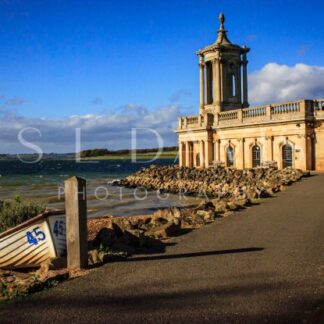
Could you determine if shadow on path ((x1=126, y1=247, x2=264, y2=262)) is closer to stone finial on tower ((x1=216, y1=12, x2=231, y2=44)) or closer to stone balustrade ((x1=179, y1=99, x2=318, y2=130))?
stone balustrade ((x1=179, y1=99, x2=318, y2=130))

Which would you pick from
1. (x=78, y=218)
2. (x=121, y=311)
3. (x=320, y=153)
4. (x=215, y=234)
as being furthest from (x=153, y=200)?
(x=121, y=311)

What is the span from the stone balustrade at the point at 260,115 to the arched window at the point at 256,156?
220 cm

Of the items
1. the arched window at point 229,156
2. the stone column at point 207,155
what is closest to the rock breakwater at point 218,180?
the stone column at point 207,155

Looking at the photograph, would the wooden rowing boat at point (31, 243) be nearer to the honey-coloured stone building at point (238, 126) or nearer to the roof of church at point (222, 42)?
the honey-coloured stone building at point (238, 126)

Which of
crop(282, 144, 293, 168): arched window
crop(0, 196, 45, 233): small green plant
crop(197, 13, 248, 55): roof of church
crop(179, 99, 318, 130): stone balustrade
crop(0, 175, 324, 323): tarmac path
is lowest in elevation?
crop(0, 175, 324, 323): tarmac path

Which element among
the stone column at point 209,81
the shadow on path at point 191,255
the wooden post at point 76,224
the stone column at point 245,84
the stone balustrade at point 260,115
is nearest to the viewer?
the wooden post at point 76,224

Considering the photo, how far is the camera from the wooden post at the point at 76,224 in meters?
8.41

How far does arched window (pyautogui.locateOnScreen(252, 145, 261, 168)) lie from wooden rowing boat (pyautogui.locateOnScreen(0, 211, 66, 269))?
27.0 m

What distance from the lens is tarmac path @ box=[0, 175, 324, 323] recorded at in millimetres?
6027

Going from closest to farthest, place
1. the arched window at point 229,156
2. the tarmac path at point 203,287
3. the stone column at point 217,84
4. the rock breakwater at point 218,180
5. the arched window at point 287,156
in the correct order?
1. the tarmac path at point 203,287
2. the rock breakwater at point 218,180
3. the arched window at point 287,156
4. the arched window at point 229,156
5. the stone column at point 217,84

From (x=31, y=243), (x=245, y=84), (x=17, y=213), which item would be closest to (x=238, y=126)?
(x=245, y=84)

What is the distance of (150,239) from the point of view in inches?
412

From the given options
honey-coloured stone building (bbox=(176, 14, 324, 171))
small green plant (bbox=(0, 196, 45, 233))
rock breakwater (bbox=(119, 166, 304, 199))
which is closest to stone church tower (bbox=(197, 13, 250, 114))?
honey-coloured stone building (bbox=(176, 14, 324, 171))

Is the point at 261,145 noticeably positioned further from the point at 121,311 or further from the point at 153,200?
the point at 121,311
